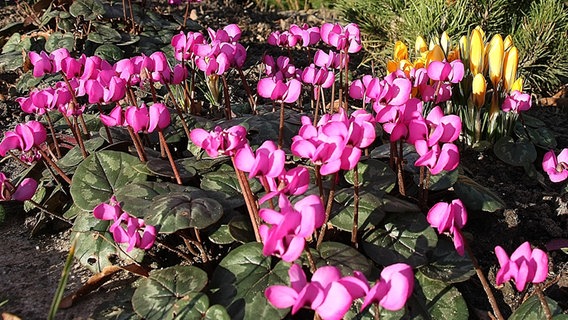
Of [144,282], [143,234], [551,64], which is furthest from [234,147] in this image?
[551,64]

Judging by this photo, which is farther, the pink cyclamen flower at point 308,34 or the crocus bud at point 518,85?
the crocus bud at point 518,85

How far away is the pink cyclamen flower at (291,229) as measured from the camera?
1406mm

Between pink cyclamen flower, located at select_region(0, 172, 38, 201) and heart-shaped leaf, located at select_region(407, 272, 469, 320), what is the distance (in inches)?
50.3

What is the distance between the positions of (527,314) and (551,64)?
2740mm

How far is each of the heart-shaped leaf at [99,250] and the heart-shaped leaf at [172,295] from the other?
209 millimetres

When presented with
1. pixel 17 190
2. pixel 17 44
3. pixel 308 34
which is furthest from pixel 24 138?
pixel 17 44

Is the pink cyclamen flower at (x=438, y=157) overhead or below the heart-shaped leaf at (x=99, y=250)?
overhead

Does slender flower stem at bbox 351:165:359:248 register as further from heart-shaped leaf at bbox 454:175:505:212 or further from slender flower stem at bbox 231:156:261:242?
heart-shaped leaf at bbox 454:175:505:212

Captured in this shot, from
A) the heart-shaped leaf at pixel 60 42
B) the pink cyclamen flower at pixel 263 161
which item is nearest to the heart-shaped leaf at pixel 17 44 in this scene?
the heart-shaped leaf at pixel 60 42

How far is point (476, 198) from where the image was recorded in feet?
7.84

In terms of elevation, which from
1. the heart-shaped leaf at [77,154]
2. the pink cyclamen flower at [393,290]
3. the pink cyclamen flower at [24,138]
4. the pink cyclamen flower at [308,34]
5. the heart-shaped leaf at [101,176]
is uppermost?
the pink cyclamen flower at [393,290]

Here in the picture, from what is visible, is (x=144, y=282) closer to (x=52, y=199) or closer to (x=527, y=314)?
Answer: (x=52, y=199)

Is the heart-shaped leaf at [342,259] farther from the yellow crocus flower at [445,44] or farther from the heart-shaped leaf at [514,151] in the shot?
the yellow crocus flower at [445,44]

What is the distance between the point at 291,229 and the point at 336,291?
0.19 m
